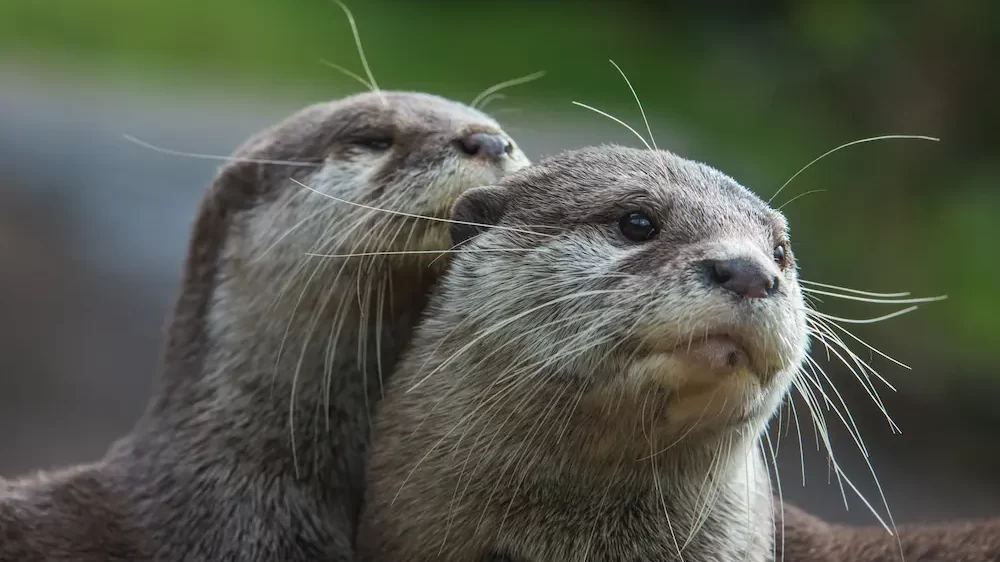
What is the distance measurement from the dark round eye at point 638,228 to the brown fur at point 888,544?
2.90ft

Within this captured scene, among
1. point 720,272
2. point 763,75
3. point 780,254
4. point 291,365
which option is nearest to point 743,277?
point 720,272

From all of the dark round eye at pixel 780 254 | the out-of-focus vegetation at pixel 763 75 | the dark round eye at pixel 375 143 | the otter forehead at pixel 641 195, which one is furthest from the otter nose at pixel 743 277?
the out-of-focus vegetation at pixel 763 75

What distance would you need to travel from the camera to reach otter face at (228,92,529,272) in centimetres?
252

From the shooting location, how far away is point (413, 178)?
2.56 m

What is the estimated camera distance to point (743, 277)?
71.3 inches

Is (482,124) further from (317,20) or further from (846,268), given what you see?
(317,20)

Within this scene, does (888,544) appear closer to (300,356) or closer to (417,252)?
(417,252)

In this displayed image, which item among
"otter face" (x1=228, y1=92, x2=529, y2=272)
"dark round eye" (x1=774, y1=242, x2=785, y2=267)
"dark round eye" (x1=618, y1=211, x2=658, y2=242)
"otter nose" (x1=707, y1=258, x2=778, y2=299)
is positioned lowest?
"otter nose" (x1=707, y1=258, x2=778, y2=299)

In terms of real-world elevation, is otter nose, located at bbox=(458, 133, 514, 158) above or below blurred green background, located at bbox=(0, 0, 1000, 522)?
below

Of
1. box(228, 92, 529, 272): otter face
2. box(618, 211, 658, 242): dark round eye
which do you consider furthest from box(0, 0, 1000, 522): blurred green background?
box(618, 211, 658, 242): dark round eye

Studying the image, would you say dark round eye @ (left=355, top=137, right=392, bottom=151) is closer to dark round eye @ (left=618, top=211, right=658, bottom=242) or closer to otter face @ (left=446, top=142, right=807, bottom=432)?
otter face @ (left=446, top=142, right=807, bottom=432)

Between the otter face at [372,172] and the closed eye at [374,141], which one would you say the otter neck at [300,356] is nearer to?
the otter face at [372,172]

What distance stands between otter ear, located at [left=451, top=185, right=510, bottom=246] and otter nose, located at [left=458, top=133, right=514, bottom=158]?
0.82 feet

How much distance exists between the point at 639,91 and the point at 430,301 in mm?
7558
